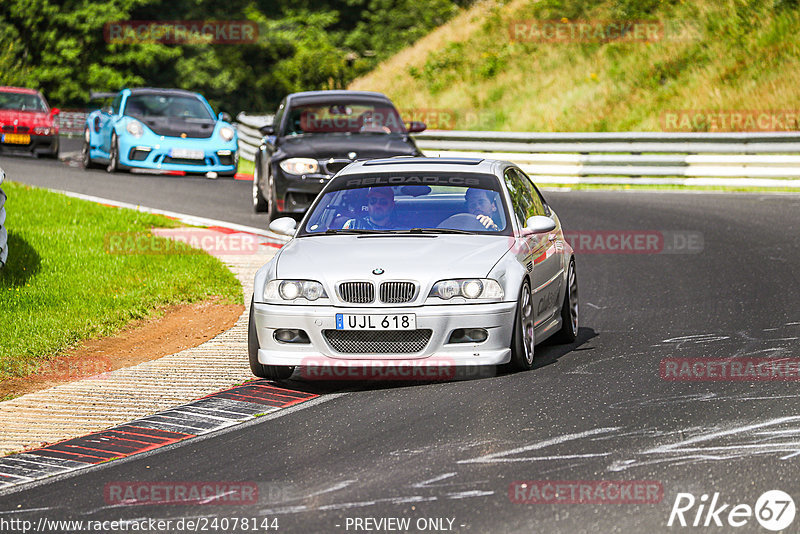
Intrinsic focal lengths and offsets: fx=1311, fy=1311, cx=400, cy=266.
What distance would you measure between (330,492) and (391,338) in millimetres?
2366

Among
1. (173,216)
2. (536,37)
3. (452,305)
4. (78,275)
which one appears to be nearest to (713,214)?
(173,216)

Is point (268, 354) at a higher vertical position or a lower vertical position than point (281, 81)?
higher

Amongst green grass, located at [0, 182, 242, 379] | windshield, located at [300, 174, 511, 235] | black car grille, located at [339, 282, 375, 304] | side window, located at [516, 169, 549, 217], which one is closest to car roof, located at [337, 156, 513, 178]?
windshield, located at [300, 174, 511, 235]

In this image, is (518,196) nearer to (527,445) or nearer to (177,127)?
(527,445)

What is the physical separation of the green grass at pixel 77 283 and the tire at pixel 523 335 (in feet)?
11.9

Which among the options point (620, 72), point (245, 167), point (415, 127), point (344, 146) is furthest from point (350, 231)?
point (620, 72)

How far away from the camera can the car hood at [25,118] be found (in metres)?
28.6

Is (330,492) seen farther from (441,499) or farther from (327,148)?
(327,148)

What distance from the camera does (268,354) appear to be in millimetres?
8555

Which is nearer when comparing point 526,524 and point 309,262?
point 526,524

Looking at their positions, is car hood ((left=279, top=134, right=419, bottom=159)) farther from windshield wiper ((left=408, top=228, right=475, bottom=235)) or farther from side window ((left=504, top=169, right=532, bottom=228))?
windshield wiper ((left=408, top=228, right=475, bottom=235))

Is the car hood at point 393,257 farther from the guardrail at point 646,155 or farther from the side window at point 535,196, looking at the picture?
the guardrail at point 646,155

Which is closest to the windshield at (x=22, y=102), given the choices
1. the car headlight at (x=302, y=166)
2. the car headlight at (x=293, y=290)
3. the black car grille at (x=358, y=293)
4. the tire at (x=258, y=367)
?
the car headlight at (x=302, y=166)

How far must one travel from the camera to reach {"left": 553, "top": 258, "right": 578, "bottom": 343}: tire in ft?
32.9
